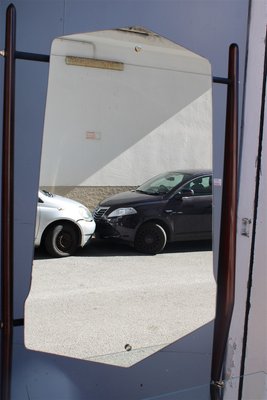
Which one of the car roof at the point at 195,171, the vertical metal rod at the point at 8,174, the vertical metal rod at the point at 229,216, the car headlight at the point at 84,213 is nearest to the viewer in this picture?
the vertical metal rod at the point at 8,174

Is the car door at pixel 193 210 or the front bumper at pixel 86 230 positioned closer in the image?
the front bumper at pixel 86 230

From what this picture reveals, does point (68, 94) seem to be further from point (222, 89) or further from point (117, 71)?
point (222, 89)

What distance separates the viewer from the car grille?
73.6 inches

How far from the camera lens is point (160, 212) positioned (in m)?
1.97

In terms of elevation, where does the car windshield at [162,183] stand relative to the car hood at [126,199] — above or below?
above

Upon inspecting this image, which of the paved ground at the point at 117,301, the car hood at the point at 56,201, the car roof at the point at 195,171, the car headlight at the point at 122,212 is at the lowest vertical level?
the paved ground at the point at 117,301

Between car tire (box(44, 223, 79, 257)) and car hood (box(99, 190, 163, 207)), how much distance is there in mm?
186

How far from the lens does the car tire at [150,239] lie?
1.97m

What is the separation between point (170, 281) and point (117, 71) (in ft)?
3.40

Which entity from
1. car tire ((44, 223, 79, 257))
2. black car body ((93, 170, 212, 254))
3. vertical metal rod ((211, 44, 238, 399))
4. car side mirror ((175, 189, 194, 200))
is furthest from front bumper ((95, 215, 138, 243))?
vertical metal rod ((211, 44, 238, 399))

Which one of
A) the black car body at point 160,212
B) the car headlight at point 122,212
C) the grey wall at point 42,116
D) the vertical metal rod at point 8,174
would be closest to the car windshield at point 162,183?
the black car body at point 160,212

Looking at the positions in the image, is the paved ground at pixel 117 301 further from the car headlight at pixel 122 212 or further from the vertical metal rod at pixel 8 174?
the vertical metal rod at pixel 8 174

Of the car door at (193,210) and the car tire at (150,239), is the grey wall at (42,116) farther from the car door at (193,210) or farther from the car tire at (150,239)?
the car tire at (150,239)

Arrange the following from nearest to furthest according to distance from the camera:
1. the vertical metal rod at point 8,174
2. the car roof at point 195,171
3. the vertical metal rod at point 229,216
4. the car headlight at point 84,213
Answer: the vertical metal rod at point 8,174 < the vertical metal rod at point 229,216 < the car headlight at point 84,213 < the car roof at point 195,171
